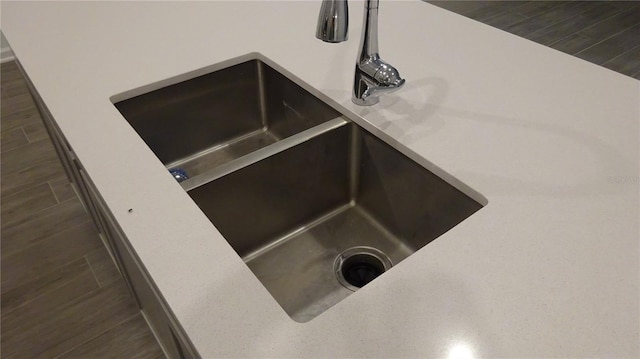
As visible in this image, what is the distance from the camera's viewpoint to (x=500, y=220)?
2.39 ft

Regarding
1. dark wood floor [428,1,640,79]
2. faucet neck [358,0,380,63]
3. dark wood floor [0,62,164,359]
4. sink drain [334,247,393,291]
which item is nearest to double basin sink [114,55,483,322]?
sink drain [334,247,393,291]

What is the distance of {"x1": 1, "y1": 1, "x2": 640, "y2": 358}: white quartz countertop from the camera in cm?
59

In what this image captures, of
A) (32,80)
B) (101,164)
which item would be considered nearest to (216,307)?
(101,164)

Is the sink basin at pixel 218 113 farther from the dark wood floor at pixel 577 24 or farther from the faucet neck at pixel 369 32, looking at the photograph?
the dark wood floor at pixel 577 24

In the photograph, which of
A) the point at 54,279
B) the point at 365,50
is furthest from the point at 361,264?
the point at 54,279

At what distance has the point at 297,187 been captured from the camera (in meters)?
1.05

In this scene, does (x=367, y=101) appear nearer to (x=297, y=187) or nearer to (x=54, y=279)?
(x=297, y=187)

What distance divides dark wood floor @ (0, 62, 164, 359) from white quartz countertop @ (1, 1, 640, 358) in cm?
87

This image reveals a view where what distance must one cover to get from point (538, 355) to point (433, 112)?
0.52 metres

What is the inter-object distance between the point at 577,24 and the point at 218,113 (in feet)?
11.7

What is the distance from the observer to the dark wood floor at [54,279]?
5.02ft

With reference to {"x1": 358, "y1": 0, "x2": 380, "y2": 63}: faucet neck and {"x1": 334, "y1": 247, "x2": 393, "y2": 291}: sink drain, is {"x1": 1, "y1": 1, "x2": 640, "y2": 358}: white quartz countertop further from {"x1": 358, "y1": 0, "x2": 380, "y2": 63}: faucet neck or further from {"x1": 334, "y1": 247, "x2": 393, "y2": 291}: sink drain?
{"x1": 334, "y1": 247, "x2": 393, "y2": 291}: sink drain

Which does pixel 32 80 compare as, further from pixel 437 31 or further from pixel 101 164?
pixel 437 31

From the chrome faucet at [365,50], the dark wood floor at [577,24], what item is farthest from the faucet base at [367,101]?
the dark wood floor at [577,24]
